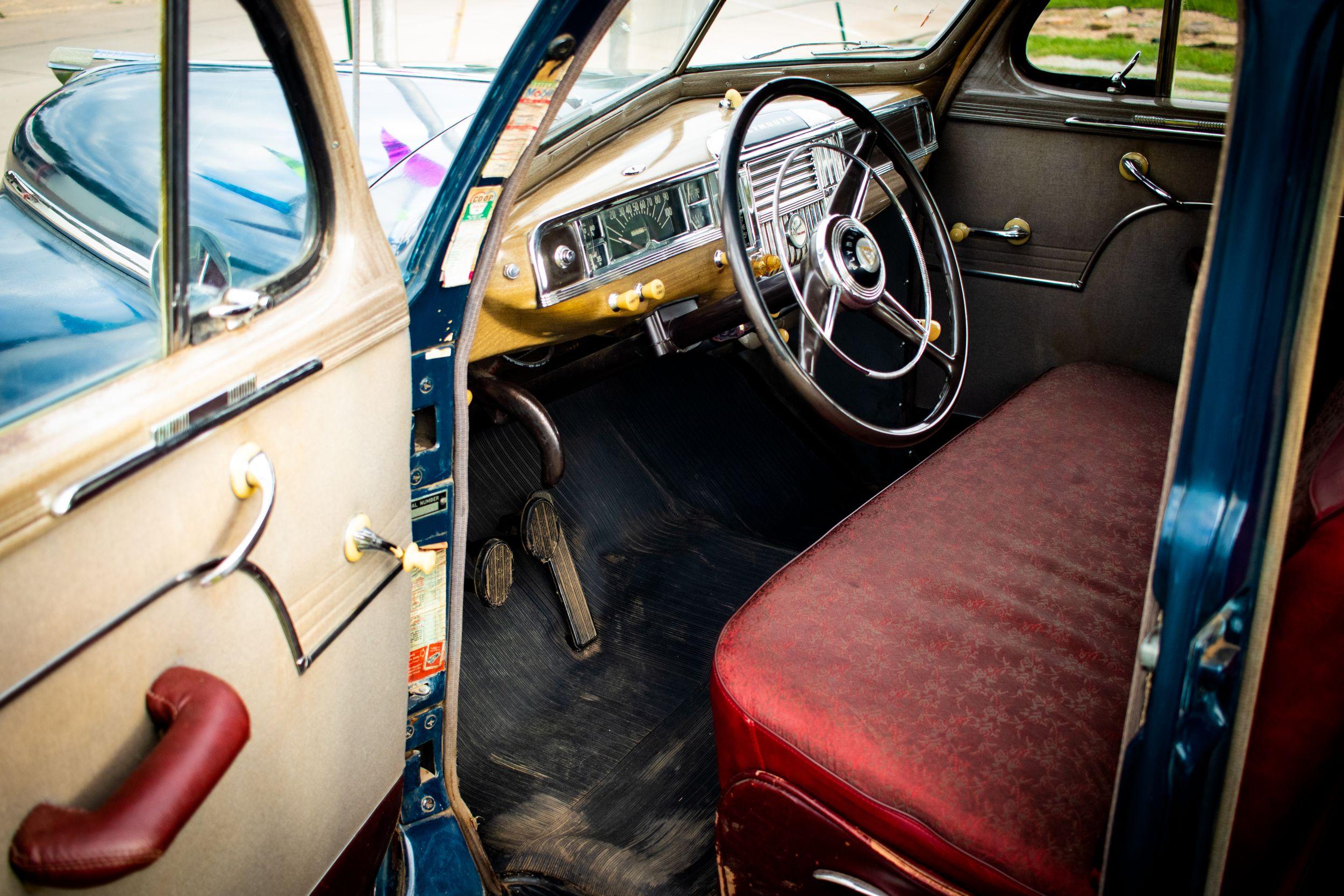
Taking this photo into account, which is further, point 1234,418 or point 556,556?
point 556,556

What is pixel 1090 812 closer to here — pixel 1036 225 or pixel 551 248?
pixel 551 248

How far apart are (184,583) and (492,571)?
119cm

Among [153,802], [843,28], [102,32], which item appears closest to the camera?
[153,802]

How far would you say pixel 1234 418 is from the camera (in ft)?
2.54

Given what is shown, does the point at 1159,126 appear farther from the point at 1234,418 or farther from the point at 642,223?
the point at 1234,418

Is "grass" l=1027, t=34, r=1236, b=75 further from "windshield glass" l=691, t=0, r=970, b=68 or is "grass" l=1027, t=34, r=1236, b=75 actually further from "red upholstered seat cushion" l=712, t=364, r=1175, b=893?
"red upholstered seat cushion" l=712, t=364, r=1175, b=893

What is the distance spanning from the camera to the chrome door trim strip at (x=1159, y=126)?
2.17 m

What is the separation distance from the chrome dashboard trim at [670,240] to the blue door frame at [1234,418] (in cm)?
96

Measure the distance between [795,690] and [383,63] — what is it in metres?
1.40

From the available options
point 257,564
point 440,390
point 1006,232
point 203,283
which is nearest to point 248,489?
point 257,564

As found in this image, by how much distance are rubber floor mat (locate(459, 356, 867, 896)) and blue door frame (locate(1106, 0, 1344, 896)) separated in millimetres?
939

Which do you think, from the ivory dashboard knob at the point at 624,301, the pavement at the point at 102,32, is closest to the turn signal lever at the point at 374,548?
the pavement at the point at 102,32

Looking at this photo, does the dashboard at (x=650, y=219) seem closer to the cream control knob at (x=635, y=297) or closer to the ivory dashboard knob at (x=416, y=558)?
the cream control knob at (x=635, y=297)

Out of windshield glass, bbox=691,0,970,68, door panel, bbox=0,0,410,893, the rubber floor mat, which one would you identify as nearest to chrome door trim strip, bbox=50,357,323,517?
door panel, bbox=0,0,410,893
